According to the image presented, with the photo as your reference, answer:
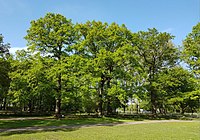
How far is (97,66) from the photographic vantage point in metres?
34.2

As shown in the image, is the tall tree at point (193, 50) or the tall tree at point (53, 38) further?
the tall tree at point (193, 50)

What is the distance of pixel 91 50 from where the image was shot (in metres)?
37.1

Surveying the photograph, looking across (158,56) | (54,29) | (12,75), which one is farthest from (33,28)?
(158,56)

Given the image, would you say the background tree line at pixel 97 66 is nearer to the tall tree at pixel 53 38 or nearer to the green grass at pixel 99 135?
the tall tree at pixel 53 38

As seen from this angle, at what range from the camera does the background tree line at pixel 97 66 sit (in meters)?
31.6

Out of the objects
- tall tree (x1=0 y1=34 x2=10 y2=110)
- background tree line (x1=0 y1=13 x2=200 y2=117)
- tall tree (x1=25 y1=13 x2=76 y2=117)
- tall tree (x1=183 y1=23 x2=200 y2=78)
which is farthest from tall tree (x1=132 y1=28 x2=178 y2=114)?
tall tree (x1=0 y1=34 x2=10 y2=110)

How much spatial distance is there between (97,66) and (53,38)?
7689mm

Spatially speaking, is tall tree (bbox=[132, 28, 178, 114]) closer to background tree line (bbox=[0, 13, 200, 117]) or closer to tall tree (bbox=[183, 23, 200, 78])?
background tree line (bbox=[0, 13, 200, 117])

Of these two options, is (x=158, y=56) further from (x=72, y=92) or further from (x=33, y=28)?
(x=33, y=28)

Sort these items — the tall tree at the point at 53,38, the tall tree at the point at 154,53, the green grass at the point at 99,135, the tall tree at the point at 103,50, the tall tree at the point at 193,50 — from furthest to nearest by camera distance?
the tall tree at the point at 154,53 → the tall tree at the point at 193,50 → the tall tree at the point at 103,50 → the tall tree at the point at 53,38 → the green grass at the point at 99,135

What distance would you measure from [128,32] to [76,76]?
12938 millimetres

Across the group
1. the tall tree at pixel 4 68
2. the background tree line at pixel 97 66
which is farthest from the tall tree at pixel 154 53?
the tall tree at pixel 4 68

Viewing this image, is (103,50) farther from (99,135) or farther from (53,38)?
(99,135)

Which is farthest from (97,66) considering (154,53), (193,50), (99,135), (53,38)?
(99,135)
